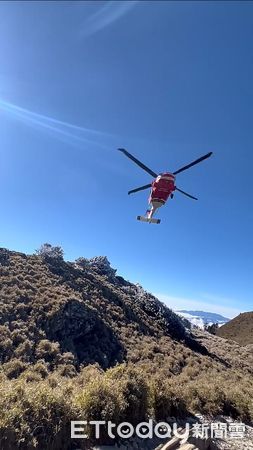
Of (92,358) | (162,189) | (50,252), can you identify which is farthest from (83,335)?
(50,252)

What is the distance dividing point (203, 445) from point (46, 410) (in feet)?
14.9

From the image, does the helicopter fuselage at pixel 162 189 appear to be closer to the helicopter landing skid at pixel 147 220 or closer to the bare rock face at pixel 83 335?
the helicopter landing skid at pixel 147 220

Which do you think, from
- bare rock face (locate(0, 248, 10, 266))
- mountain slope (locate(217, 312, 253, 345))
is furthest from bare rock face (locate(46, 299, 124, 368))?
mountain slope (locate(217, 312, 253, 345))

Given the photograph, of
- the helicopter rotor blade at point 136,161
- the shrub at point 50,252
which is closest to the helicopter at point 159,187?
the helicopter rotor blade at point 136,161

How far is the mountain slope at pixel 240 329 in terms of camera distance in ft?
247

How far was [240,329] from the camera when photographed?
8156 centimetres

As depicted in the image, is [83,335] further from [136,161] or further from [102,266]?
[102,266]

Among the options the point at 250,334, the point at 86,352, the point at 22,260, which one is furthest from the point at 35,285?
the point at 250,334

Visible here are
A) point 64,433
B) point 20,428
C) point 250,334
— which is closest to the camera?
point 20,428

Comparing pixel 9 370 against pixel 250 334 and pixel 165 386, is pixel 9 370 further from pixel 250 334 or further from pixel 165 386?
pixel 250 334

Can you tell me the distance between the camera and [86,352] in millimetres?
33469

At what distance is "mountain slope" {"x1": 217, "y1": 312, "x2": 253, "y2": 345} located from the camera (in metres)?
75.4

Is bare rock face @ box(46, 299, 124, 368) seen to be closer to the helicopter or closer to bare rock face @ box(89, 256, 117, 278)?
the helicopter

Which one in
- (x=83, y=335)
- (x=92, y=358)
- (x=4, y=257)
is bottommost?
(x=92, y=358)
